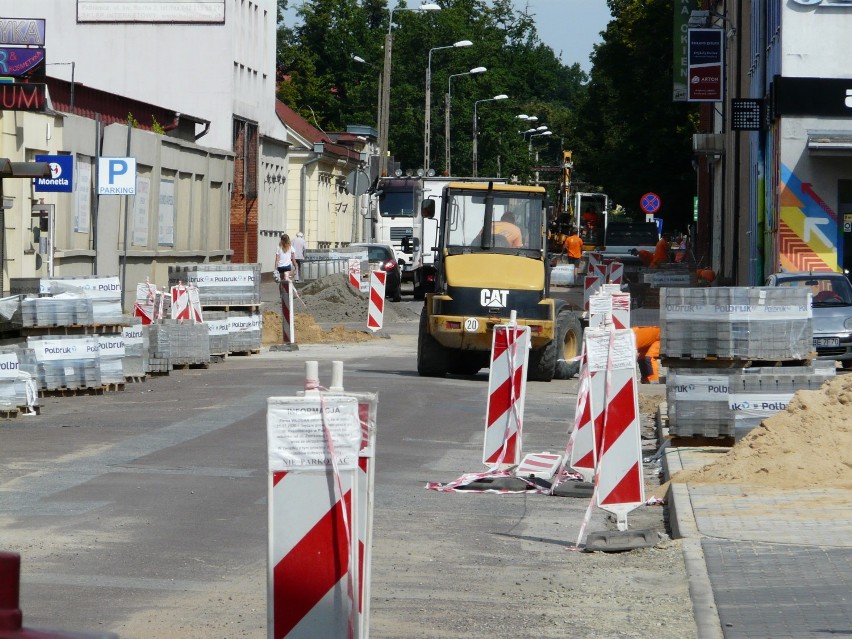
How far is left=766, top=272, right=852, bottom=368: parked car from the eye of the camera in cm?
2345

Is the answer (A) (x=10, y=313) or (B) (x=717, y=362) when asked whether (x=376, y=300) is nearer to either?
(A) (x=10, y=313)

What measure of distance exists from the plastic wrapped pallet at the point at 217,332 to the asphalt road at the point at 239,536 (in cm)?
767

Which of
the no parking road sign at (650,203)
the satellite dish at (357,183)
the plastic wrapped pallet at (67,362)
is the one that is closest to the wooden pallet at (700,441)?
the plastic wrapped pallet at (67,362)

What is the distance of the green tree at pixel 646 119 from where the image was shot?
216ft

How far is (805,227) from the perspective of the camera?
30.0 metres

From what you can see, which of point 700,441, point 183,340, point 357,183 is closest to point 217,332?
point 183,340

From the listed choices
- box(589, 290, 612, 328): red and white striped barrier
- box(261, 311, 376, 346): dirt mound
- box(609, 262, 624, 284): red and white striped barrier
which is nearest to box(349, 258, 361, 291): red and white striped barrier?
box(261, 311, 376, 346): dirt mound

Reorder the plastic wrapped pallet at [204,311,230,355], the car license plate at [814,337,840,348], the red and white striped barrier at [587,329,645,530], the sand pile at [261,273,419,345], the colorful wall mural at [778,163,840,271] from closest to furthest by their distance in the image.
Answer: the red and white striped barrier at [587,329,645,530] < the car license plate at [814,337,840,348] < the plastic wrapped pallet at [204,311,230,355] < the colorful wall mural at [778,163,840,271] < the sand pile at [261,273,419,345]

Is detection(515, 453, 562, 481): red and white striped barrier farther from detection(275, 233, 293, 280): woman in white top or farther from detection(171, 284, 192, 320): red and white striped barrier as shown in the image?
detection(275, 233, 293, 280): woman in white top

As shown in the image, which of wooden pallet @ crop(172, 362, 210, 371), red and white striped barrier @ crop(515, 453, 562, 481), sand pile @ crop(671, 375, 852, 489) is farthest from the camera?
wooden pallet @ crop(172, 362, 210, 371)

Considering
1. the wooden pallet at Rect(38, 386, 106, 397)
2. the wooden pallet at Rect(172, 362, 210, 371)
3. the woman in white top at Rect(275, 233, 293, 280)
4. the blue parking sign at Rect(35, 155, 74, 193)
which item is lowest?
the wooden pallet at Rect(38, 386, 106, 397)

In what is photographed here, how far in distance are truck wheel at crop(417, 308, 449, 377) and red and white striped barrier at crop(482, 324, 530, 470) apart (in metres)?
9.48

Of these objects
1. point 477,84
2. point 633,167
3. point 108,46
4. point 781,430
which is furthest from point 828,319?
point 477,84

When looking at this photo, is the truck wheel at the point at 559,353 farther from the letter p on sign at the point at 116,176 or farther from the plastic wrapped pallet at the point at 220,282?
the letter p on sign at the point at 116,176
